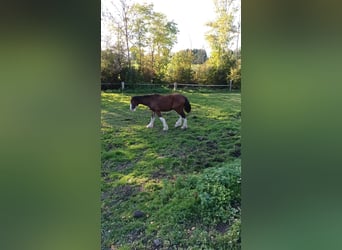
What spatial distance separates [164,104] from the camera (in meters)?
2.46

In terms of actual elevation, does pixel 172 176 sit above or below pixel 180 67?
below

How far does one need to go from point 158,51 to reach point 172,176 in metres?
0.96

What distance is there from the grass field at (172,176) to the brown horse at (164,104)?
4 cm

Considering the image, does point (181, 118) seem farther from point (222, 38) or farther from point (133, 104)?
point (222, 38)

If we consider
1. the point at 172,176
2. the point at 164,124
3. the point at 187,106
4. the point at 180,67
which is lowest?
the point at 172,176

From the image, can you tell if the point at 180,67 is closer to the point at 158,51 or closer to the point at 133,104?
the point at 158,51

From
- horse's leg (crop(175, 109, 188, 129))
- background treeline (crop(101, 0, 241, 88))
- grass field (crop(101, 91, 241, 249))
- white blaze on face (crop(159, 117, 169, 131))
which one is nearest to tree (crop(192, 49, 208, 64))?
background treeline (crop(101, 0, 241, 88))

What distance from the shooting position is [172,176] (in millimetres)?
2400

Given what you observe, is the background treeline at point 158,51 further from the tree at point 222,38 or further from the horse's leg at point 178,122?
the horse's leg at point 178,122

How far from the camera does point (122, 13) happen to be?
92.4 inches

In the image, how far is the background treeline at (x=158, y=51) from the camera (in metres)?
2.35

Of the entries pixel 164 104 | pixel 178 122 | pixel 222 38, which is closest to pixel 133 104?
pixel 164 104

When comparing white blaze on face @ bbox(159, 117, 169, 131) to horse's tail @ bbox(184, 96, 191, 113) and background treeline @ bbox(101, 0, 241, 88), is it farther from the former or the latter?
background treeline @ bbox(101, 0, 241, 88)
